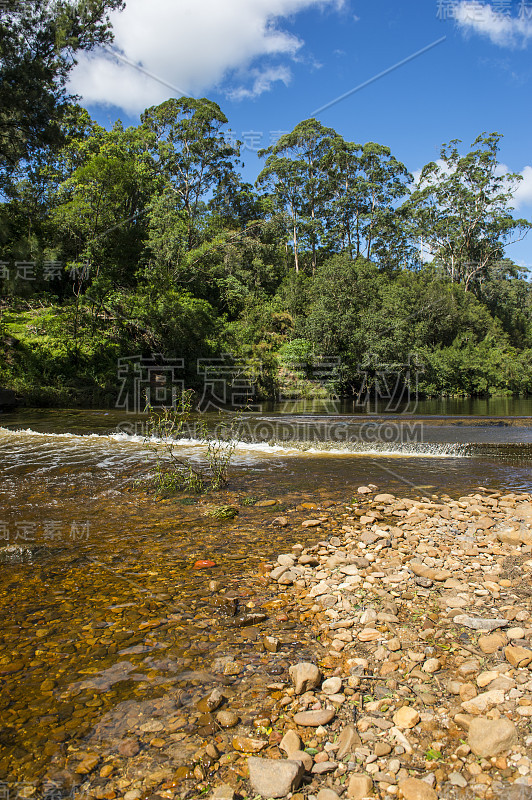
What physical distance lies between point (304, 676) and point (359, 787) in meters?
0.72

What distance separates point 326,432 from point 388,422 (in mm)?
2927

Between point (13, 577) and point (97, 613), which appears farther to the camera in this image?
point (13, 577)

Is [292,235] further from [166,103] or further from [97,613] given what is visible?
[97,613]

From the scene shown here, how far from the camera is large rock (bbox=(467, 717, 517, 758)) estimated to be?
85.0 inches

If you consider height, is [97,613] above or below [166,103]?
below

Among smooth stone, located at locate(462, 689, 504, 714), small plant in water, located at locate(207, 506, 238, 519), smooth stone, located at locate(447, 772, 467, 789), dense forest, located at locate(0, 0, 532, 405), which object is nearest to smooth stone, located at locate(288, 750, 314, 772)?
smooth stone, located at locate(447, 772, 467, 789)

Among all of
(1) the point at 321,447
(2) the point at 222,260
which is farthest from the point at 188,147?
(1) the point at 321,447

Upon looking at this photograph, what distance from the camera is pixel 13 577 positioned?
423cm

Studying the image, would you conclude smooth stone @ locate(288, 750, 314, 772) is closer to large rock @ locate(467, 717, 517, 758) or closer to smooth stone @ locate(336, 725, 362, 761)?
smooth stone @ locate(336, 725, 362, 761)

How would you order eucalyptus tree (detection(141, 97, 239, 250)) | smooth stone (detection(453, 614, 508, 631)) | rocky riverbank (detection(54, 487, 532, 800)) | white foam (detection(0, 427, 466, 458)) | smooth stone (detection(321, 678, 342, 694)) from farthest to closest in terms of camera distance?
eucalyptus tree (detection(141, 97, 239, 250)), white foam (detection(0, 427, 466, 458)), smooth stone (detection(453, 614, 508, 631)), smooth stone (detection(321, 678, 342, 694)), rocky riverbank (detection(54, 487, 532, 800))

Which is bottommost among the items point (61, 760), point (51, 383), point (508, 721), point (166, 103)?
point (61, 760)

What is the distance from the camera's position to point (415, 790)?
2.00m

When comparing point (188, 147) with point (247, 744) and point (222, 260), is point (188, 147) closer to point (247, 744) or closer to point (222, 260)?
point (222, 260)

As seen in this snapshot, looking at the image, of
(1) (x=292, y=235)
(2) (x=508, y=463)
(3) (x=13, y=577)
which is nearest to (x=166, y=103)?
(1) (x=292, y=235)
